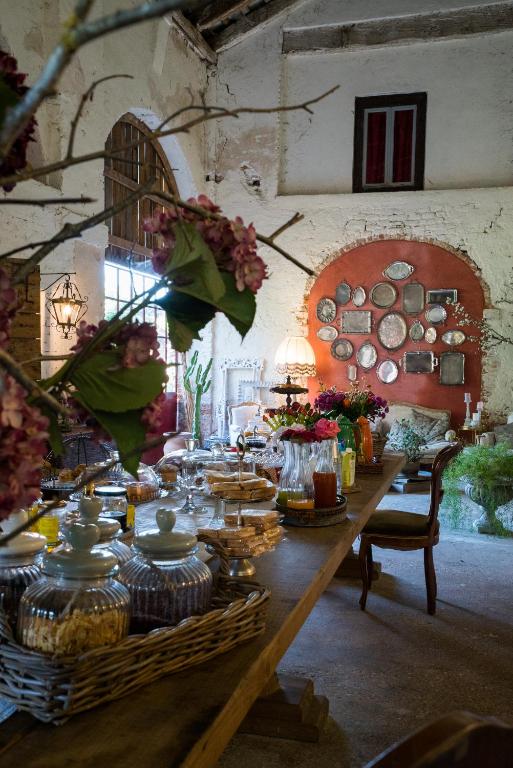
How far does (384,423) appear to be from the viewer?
8.84 meters

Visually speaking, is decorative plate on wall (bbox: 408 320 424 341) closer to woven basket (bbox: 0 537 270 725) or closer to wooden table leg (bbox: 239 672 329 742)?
A: wooden table leg (bbox: 239 672 329 742)

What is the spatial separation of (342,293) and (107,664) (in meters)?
8.81

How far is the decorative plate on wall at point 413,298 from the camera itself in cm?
927

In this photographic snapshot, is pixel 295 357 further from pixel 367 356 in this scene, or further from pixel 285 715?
pixel 285 715

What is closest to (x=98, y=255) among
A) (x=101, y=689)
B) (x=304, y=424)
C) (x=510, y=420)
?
(x=304, y=424)

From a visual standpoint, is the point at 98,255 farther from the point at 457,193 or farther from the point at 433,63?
the point at 433,63

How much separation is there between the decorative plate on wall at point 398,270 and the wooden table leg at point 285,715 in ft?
24.1

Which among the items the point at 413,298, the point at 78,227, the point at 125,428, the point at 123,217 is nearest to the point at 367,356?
the point at 413,298

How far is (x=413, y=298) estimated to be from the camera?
9.30 metres

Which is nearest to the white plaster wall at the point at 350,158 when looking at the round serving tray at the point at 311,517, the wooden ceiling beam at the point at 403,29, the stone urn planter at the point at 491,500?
the wooden ceiling beam at the point at 403,29

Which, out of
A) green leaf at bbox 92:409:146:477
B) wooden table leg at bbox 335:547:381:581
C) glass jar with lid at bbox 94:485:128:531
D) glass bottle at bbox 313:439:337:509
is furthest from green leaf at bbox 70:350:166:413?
wooden table leg at bbox 335:547:381:581

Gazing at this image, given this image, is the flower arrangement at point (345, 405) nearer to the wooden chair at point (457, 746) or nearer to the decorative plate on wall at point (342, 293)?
the wooden chair at point (457, 746)

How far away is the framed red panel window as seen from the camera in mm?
9312

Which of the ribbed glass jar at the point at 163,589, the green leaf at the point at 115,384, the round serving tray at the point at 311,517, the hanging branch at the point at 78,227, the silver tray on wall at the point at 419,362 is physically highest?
the hanging branch at the point at 78,227
